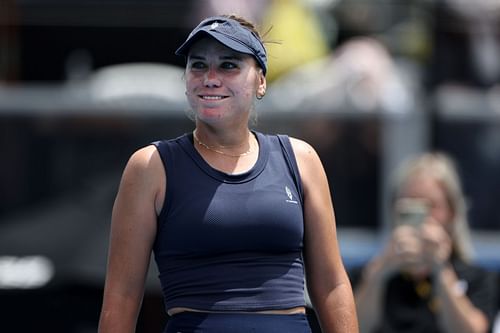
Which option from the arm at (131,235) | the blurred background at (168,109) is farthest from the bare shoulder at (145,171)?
the blurred background at (168,109)

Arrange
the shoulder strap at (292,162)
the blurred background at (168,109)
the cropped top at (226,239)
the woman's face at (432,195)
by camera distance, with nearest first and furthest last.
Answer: the cropped top at (226,239) → the shoulder strap at (292,162) → the woman's face at (432,195) → the blurred background at (168,109)

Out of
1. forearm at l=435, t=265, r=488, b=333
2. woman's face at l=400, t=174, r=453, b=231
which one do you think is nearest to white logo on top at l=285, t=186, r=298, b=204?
forearm at l=435, t=265, r=488, b=333

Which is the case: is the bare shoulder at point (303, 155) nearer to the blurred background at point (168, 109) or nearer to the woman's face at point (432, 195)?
the woman's face at point (432, 195)

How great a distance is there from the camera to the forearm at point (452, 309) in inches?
181

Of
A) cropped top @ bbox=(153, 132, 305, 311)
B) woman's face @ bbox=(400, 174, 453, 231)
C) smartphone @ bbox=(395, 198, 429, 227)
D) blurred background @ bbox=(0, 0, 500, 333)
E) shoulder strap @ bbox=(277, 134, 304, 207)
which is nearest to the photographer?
cropped top @ bbox=(153, 132, 305, 311)

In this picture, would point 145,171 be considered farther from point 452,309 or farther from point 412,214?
point 452,309

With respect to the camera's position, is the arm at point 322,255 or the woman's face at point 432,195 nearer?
the arm at point 322,255

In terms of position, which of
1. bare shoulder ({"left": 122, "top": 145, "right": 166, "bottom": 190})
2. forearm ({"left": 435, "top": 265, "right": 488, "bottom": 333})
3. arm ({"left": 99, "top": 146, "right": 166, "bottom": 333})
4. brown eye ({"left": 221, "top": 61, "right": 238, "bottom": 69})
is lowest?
forearm ({"left": 435, "top": 265, "right": 488, "bottom": 333})

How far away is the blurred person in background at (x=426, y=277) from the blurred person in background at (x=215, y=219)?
1.44m

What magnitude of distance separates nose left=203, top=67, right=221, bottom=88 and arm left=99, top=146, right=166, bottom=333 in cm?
25

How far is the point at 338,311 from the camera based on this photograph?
329 cm

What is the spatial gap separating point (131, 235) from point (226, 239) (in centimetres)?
27

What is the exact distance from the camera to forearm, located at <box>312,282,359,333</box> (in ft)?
10.8

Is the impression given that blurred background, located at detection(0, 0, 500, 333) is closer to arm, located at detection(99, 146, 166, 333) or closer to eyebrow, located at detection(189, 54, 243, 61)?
arm, located at detection(99, 146, 166, 333)
